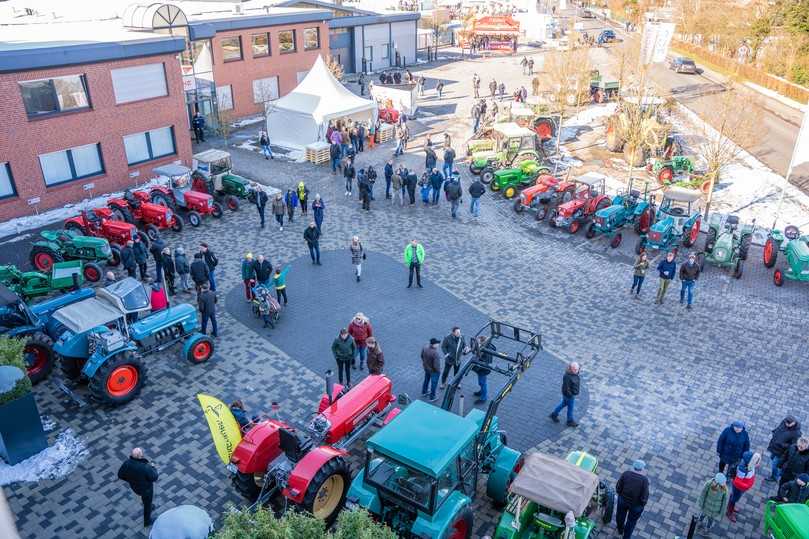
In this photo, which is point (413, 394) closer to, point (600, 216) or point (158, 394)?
point (158, 394)

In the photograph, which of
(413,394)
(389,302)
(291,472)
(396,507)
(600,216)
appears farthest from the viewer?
(600,216)

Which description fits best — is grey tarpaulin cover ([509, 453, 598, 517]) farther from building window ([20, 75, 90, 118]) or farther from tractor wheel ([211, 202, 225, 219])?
building window ([20, 75, 90, 118])

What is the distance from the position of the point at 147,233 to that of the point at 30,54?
6.83m

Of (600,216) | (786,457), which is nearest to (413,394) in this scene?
(786,457)

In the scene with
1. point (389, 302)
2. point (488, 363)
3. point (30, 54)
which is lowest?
point (389, 302)

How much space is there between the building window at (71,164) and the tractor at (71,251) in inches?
187

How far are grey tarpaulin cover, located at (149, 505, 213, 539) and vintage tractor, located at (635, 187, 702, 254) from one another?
1516cm

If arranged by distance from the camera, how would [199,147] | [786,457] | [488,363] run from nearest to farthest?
[786,457] < [488,363] < [199,147]

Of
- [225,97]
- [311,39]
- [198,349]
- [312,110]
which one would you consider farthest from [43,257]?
[311,39]

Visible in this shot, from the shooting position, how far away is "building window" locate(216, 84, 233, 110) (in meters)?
33.1

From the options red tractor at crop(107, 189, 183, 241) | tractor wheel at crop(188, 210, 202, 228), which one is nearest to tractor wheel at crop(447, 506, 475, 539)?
red tractor at crop(107, 189, 183, 241)

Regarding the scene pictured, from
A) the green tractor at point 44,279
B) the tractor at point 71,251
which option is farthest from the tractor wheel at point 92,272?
the green tractor at point 44,279

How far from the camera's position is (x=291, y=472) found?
9008mm

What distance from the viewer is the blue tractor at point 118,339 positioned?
38.8 ft
